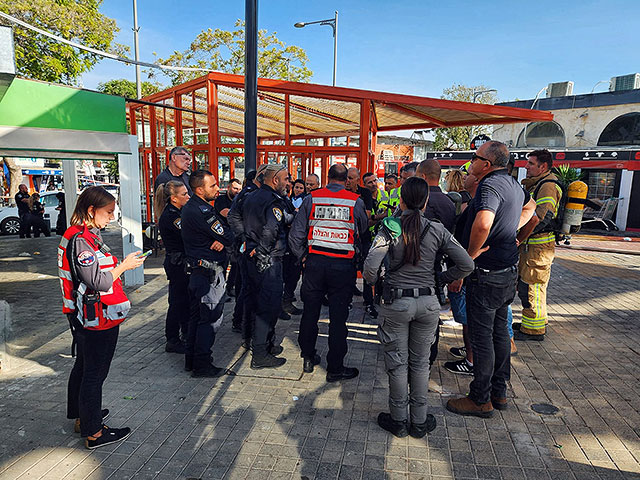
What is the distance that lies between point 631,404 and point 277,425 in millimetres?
3054

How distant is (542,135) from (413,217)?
82.2 feet

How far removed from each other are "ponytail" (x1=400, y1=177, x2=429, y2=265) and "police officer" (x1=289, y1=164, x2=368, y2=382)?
939 millimetres

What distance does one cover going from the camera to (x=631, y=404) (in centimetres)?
361

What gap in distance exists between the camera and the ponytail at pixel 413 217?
290 cm

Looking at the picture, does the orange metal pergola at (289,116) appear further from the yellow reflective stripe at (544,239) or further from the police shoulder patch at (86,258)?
the police shoulder patch at (86,258)

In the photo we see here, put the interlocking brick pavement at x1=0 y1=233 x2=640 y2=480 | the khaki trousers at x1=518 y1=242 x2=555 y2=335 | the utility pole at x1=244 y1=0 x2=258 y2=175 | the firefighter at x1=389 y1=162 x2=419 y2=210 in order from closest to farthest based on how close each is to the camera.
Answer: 1. the interlocking brick pavement at x1=0 y1=233 x2=640 y2=480
2. the khaki trousers at x1=518 y1=242 x2=555 y2=335
3. the utility pole at x1=244 y1=0 x2=258 y2=175
4. the firefighter at x1=389 y1=162 x2=419 y2=210

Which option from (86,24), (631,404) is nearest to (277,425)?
(631,404)

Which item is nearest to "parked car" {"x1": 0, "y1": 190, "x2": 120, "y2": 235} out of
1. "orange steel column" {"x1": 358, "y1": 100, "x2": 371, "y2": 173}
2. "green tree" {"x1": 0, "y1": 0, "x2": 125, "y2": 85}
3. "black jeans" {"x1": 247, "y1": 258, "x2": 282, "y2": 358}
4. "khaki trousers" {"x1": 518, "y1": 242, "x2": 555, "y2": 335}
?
"green tree" {"x1": 0, "y1": 0, "x2": 125, "y2": 85}

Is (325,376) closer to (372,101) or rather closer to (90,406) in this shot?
(90,406)

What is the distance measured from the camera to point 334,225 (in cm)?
385

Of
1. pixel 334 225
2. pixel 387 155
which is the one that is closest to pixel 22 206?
pixel 334 225

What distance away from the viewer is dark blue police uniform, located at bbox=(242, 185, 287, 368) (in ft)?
13.6

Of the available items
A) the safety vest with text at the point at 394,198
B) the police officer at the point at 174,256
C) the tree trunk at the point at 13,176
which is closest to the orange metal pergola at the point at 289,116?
the safety vest with text at the point at 394,198

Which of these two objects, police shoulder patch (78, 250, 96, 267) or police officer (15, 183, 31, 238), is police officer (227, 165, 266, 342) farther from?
police officer (15, 183, 31, 238)
